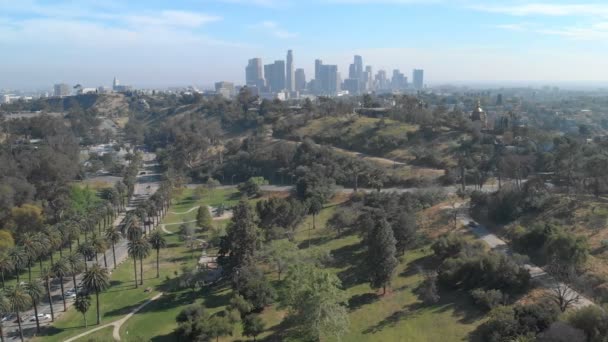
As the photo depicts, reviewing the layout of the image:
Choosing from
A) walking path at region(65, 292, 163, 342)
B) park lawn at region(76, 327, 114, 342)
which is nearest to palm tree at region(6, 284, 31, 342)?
walking path at region(65, 292, 163, 342)

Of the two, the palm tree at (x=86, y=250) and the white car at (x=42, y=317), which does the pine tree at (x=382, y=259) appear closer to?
the white car at (x=42, y=317)

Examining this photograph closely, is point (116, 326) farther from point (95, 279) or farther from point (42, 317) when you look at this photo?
point (42, 317)

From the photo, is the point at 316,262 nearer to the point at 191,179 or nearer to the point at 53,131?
the point at 191,179

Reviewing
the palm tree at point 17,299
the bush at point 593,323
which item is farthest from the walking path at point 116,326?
the bush at point 593,323

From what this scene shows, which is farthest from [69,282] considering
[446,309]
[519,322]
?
[519,322]

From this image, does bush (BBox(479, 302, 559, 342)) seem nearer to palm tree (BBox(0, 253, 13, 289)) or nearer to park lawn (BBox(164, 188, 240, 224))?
palm tree (BBox(0, 253, 13, 289))
